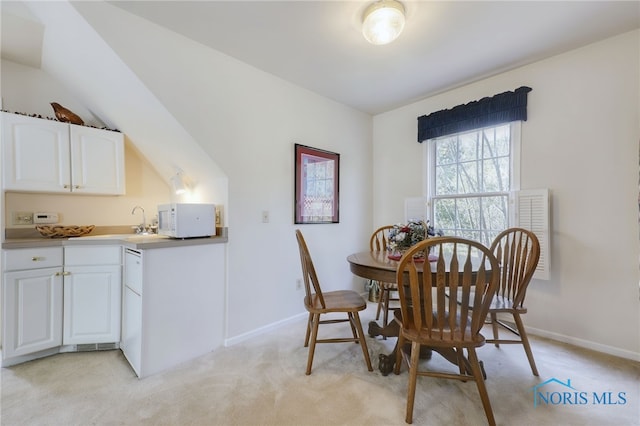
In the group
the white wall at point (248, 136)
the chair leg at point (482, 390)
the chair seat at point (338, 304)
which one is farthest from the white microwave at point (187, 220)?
the chair leg at point (482, 390)

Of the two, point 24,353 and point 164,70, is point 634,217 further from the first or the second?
point 24,353

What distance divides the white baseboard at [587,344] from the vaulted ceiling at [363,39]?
2.36 meters

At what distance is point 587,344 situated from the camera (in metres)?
2.11

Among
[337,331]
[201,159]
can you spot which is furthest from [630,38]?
[201,159]

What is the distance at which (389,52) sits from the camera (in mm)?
2195

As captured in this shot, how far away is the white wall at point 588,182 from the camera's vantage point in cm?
198

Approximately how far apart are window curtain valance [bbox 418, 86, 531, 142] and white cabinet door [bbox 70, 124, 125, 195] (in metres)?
3.14

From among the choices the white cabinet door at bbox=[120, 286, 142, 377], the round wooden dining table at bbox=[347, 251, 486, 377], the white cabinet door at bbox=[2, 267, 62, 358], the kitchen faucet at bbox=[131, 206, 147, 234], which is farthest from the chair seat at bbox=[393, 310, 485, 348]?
the kitchen faucet at bbox=[131, 206, 147, 234]

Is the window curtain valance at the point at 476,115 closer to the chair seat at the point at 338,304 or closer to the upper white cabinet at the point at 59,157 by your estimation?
the chair seat at the point at 338,304

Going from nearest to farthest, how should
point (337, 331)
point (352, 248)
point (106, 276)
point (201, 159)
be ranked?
point (106, 276) → point (201, 159) → point (337, 331) → point (352, 248)

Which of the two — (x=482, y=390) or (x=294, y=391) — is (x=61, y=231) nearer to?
(x=294, y=391)

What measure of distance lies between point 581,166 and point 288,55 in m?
2.56

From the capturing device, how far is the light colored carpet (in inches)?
55.8

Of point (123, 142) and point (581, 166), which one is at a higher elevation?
point (123, 142)
